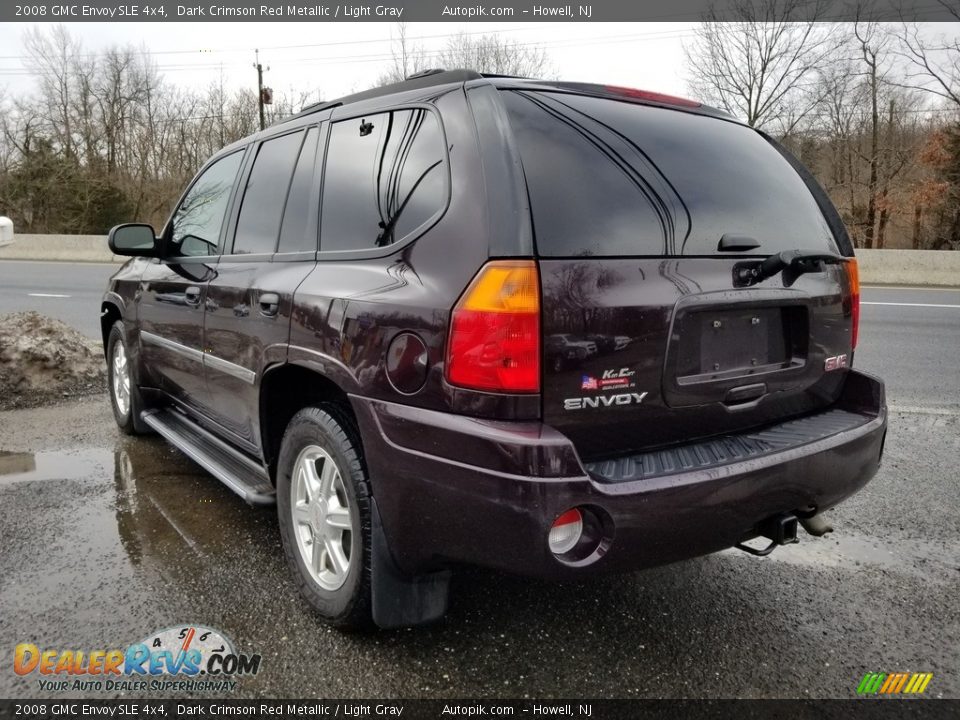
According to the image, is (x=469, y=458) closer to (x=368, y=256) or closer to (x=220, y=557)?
(x=368, y=256)

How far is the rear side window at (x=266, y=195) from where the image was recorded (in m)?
3.01

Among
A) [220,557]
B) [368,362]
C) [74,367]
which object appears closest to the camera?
[368,362]

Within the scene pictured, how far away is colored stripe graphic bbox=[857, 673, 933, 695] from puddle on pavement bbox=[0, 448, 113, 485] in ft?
13.3

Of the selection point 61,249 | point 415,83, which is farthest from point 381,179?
point 61,249

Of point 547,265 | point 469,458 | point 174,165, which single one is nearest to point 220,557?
point 469,458

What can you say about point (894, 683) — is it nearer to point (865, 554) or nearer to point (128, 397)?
point (865, 554)

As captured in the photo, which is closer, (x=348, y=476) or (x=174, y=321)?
(x=348, y=476)

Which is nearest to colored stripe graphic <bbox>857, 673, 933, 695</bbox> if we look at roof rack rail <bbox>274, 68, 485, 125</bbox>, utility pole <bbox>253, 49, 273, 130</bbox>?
roof rack rail <bbox>274, 68, 485, 125</bbox>

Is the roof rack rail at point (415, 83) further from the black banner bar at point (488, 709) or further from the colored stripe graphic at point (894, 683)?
the colored stripe graphic at point (894, 683)

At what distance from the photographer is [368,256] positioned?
2326 millimetres

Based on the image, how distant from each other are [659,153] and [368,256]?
104cm

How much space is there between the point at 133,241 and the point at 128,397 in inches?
53.2

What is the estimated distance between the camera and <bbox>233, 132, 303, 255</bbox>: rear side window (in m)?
3.01

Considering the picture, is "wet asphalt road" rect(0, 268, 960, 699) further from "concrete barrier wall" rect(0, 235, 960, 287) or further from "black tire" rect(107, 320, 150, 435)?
"concrete barrier wall" rect(0, 235, 960, 287)
